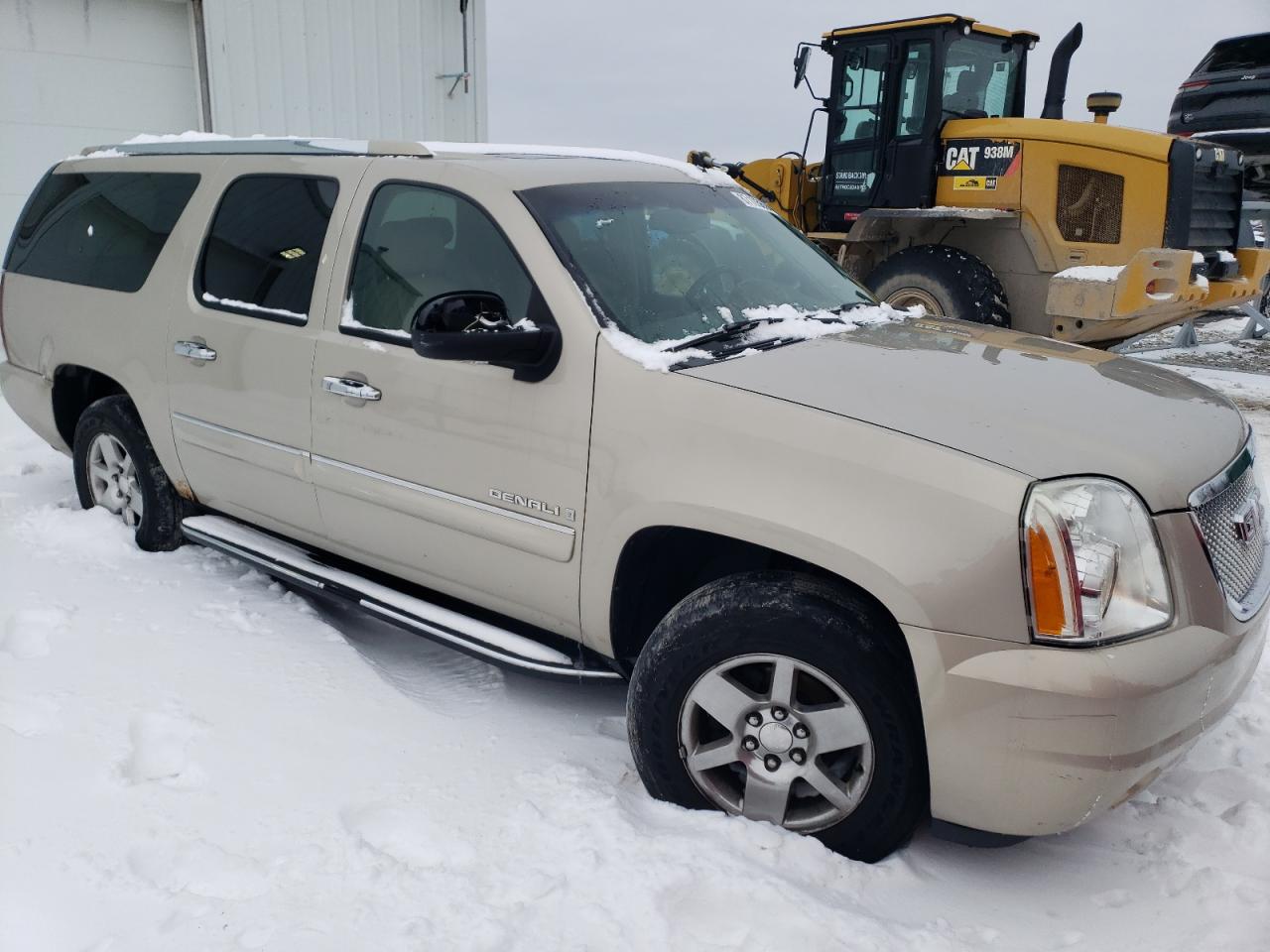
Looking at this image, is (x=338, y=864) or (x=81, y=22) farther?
(x=81, y=22)

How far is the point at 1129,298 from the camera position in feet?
25.0

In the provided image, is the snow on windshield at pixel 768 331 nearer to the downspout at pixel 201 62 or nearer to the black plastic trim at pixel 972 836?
the black plastic trim at pixel 972 836

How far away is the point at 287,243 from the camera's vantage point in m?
3.78

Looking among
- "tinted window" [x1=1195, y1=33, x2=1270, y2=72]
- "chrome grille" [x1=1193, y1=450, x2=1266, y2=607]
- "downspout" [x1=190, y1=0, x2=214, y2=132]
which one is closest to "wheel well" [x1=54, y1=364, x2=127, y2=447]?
"chrome grille" [x1=1193, y1=450, x2=1266, y2=607]

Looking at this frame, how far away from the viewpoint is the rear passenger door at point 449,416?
9.72ft

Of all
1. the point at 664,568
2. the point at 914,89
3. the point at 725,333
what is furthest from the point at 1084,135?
the point at 664,568

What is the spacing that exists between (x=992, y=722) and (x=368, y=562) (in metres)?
2.16

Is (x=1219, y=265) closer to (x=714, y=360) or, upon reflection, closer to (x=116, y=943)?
(x=714, y=360)

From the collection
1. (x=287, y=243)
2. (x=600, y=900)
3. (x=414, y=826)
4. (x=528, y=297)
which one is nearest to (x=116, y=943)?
(x=414, y=826)

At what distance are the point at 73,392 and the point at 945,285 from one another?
20.8ft

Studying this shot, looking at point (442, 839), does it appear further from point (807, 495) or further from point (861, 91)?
point (861, 91)

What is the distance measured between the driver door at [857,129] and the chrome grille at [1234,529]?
22.0ft

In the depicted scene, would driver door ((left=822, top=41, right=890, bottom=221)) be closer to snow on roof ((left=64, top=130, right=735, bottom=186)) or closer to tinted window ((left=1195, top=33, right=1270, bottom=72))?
snow on roof ((left=64, top=130, right=735, bottom=186))

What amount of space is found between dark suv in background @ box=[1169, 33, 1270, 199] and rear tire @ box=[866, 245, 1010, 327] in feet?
16.7
